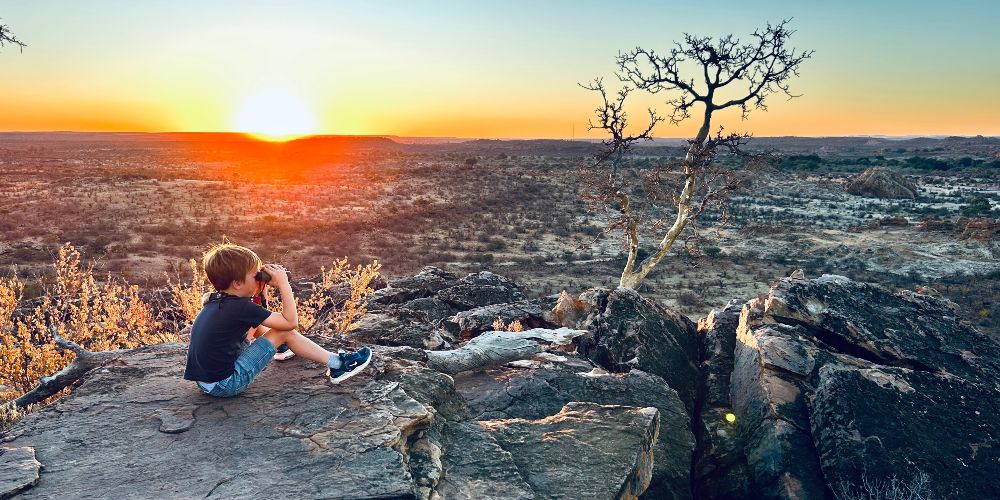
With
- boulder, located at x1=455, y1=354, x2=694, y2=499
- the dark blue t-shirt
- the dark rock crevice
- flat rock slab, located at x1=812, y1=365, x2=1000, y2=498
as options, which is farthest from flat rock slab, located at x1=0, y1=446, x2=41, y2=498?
the dark rock crevice

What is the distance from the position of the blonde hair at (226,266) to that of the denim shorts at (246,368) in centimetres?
45

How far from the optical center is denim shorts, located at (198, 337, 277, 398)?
12.0 ft

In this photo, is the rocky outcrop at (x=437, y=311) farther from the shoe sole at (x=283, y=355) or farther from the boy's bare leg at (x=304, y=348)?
the boy's bare leg at (x=304, y=348)

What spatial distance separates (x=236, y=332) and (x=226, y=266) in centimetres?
44

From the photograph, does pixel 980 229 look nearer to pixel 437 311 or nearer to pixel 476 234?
pixel 476 234

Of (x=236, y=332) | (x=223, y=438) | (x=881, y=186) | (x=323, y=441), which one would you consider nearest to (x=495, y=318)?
(x=236, y=332)

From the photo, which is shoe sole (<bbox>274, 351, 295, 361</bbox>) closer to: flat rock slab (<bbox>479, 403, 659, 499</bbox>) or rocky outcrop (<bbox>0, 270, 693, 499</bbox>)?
rocky outcrop (<bbox>0, 270, 693, 499</bbox>)

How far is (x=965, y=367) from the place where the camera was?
18.6ft

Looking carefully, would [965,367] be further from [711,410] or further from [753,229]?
[753,229]

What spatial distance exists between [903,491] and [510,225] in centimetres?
2186

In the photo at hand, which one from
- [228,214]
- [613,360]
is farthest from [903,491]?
[228,214]

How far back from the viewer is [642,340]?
6.59m

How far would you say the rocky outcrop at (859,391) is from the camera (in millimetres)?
4516

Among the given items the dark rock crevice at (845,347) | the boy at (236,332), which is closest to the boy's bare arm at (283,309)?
the boy at (236,332)
